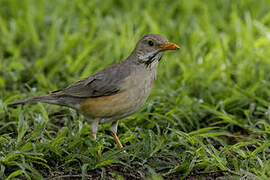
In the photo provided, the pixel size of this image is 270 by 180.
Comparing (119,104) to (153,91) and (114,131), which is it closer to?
(114,131)

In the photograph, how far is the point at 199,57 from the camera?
306 inches

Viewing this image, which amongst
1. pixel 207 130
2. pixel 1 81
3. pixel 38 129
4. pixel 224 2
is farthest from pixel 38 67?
pixel 224 2

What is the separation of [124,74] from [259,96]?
2282 millimetres

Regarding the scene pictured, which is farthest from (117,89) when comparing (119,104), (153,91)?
(153,91)

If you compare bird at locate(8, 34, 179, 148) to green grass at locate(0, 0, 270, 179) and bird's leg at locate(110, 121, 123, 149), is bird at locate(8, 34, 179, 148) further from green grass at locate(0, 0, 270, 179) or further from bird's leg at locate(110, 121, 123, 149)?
green grass at locate(0, 0, 270, 179)

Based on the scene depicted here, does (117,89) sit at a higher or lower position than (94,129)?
higher

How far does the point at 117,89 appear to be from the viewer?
5234mm

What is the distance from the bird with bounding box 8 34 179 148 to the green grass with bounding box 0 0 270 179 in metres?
0.28

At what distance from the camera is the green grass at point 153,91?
489 cm

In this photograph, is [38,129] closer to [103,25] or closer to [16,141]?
[16,141]

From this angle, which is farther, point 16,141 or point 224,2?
point 224,2

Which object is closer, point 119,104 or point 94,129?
point 119,104

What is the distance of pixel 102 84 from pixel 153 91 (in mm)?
1372

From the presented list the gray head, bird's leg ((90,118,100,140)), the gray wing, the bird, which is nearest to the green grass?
bird's leg ((90,118,100,140))
